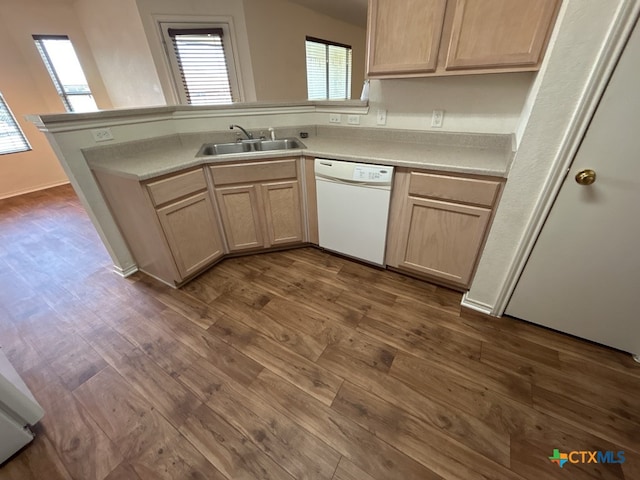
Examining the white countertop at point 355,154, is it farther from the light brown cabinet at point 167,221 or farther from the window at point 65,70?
the window at point 65,70

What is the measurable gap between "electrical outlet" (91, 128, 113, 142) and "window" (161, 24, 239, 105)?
2.36 m

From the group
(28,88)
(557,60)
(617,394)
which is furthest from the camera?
(28,88)

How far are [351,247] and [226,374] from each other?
1201mm

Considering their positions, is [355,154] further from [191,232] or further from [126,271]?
[126,271]

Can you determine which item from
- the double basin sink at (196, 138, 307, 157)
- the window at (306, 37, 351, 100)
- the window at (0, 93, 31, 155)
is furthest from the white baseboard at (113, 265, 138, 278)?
the window at (306, 37, 351, 100)

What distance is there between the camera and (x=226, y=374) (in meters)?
1.36

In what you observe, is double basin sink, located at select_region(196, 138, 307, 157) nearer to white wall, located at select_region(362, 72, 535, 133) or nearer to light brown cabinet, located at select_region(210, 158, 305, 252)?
light brown cabinet, located at select_region(210, 158, 305, 252)

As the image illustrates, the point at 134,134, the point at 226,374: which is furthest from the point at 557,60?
the point at 134,134

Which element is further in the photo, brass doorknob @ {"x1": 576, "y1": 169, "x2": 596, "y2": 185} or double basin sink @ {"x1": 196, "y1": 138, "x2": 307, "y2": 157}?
double basin sink @ {"x1": 196, "y1": 138, "x2": 307, "y2": 157}

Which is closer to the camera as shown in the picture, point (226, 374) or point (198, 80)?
point (226, 374)

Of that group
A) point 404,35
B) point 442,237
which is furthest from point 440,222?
point 404,35

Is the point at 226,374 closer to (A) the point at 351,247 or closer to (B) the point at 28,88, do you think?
(A) the point at 351,247

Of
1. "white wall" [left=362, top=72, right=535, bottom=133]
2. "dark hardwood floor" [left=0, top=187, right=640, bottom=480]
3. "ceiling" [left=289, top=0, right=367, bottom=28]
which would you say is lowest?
"dark hardwood floor" [left=0, top=187, right=640, bottom=480]

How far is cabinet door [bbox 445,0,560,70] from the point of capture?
47.4 inches
